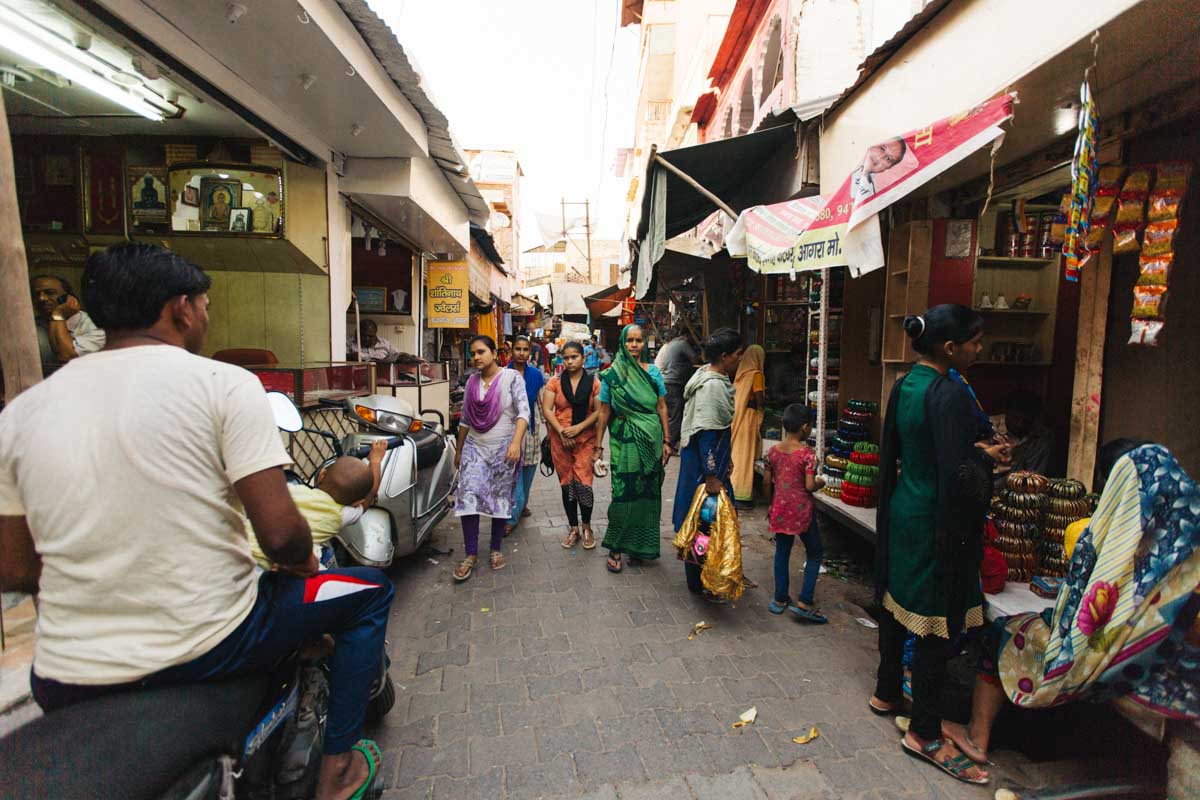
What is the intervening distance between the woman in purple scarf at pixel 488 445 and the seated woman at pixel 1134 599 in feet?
10.9

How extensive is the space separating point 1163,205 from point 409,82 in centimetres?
563

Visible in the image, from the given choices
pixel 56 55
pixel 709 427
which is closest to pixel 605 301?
pixel 709 427

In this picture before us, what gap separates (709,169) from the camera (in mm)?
6125

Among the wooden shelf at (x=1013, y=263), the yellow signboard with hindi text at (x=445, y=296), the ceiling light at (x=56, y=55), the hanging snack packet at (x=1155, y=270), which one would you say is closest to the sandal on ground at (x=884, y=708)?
the hanging snack packet at (x=1155, y=270)

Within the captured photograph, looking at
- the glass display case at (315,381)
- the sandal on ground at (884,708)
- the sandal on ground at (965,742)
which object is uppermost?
the glass display case at (315,381)

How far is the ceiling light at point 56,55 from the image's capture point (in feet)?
10.1

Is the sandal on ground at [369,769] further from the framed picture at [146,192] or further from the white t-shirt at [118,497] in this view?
the framed picture at [146,192]

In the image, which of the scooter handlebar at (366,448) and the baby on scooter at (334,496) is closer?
the baby on scooter at (334,496)

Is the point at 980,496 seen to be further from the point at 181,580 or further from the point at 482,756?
the point at 181,580

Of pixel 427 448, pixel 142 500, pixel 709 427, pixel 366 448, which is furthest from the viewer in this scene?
pixel 427 448

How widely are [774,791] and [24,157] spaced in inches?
293

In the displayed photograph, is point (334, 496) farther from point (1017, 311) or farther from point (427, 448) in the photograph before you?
point (1017, 311)

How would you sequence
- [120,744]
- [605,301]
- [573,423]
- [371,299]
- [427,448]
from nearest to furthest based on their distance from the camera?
[120,744] → [427,448] → [573,423] → [371,299] → [605,301]

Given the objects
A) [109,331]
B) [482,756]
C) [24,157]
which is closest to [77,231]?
[24,157]
